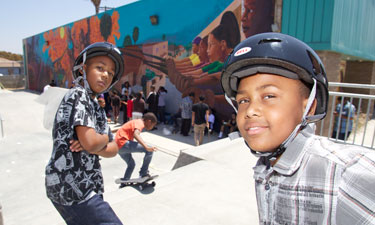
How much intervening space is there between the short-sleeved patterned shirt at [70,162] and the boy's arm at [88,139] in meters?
0.04

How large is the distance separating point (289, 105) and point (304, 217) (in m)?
0.47

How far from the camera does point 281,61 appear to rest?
117 centimetres

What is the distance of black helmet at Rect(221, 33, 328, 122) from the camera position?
118cm

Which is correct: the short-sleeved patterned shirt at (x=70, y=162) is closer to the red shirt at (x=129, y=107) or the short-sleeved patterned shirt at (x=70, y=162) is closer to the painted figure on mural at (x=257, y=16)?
the painted figure on mural at (x=257, y=16)

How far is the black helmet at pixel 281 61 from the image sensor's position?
1.18 metres

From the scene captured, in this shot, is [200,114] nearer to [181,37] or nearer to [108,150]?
[181,37]

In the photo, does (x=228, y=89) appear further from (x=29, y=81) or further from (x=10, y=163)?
(x=29, y=81)

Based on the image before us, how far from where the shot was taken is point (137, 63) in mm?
14930

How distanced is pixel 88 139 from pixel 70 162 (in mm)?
220

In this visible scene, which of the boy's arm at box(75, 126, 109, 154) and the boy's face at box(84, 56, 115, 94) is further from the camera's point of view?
the boy's face at box(84, 56, 115, 94)

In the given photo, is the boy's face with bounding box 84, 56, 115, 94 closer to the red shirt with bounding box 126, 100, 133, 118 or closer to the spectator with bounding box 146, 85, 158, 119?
the red shirt with bounding box 126, 100, 133, 118

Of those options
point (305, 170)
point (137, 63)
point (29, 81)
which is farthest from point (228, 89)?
point (29, 81)

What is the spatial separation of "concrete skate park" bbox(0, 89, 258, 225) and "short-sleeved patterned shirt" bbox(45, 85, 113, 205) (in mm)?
1249

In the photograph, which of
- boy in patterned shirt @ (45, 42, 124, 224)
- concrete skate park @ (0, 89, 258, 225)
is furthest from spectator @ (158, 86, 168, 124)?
boy in patterned shirt @ (45, 42, 124, 224)
